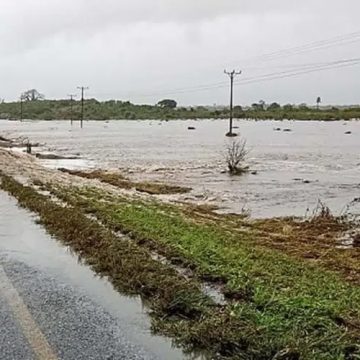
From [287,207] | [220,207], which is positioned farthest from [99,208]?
[287,207]

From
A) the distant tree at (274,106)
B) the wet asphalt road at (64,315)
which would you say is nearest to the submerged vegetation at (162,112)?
the distant tree at (274,106)

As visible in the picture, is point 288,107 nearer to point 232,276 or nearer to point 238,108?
point 238,108

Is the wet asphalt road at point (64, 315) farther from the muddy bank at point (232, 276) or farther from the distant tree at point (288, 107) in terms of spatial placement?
the distant tree at point (288, 107)

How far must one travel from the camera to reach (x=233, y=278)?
25.0 ft

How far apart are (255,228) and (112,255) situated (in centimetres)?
653

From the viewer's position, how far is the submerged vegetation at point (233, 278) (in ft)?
17.7

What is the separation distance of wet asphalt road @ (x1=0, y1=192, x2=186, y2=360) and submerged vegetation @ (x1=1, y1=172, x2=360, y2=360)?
265mm

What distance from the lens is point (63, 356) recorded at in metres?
5.03

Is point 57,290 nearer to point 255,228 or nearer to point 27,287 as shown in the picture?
point 27,287

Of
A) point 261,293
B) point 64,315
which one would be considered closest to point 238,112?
point 261,293

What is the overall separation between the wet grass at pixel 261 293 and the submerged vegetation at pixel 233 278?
0.03 ft

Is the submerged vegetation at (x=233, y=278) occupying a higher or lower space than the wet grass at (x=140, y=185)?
higher

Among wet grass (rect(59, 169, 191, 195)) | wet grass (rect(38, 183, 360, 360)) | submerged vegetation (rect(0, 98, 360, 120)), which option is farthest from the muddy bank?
submerged vegetation (rect(0, 98, 360, 120))

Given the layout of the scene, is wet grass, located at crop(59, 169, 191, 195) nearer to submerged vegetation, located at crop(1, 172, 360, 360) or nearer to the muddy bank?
the muddy bank
